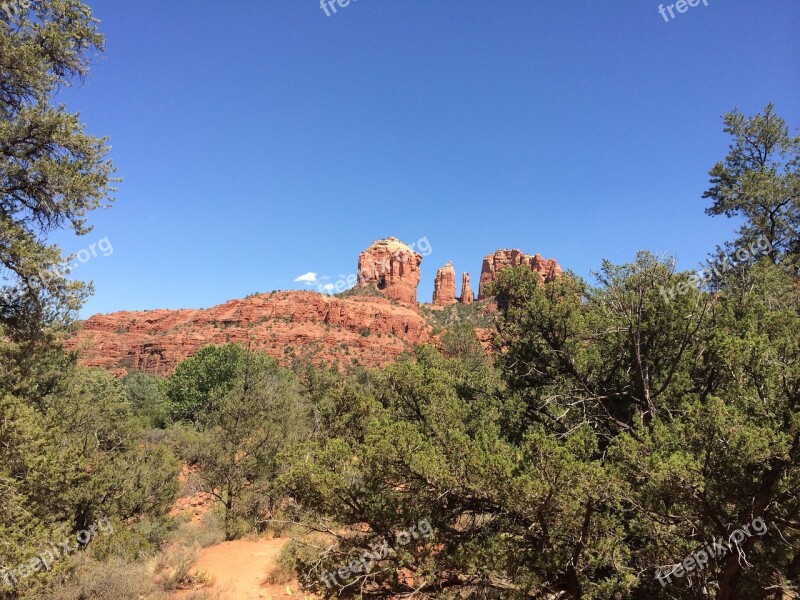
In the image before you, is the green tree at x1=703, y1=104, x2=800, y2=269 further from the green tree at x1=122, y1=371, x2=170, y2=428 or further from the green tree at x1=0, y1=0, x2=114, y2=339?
the green tree at x1=122, y1=371, x2=170, y2=428

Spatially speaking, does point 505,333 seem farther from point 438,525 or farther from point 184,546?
point 184,546

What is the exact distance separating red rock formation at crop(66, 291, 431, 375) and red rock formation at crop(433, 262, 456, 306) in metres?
18.3

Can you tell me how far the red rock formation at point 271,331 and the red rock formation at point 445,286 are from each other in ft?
59.9

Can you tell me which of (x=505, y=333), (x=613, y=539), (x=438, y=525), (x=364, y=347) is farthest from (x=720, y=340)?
(x=364, y=347)

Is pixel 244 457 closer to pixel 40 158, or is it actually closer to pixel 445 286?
pixel 40 158

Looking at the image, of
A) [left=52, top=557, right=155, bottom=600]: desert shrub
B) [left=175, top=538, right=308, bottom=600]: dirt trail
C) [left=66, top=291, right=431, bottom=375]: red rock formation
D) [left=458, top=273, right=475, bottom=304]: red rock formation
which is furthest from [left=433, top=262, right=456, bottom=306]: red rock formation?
[left=52, top=557, right=155, bottom=600]: desert shrub

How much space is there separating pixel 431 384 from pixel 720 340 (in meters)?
3.93

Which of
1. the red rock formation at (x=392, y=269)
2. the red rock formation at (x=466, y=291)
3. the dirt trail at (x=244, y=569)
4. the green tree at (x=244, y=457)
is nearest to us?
the dirt trail at (x=244, y=569)

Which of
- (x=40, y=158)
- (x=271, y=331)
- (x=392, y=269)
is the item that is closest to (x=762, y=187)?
(x=40, y=158)

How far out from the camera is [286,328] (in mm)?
83375

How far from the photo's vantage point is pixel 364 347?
263ft

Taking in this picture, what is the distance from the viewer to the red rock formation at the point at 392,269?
107 m

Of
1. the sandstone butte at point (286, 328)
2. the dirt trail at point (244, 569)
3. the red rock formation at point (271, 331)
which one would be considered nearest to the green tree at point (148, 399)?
the dirt trail at point (244, 569)

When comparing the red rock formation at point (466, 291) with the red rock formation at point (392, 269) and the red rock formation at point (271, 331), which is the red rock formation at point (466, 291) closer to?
the red rock formation at point (392, 269)
